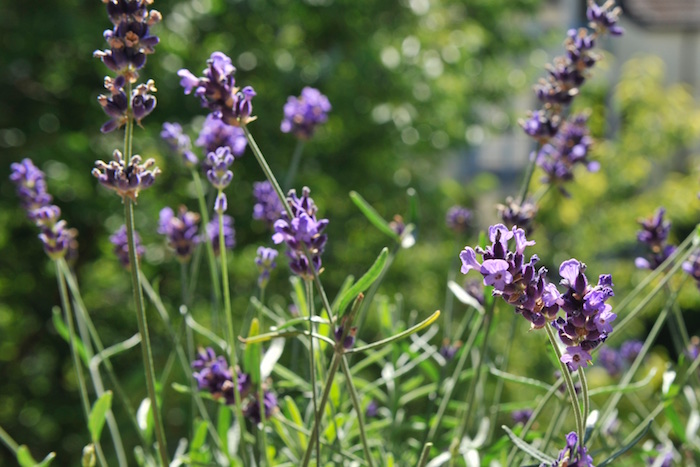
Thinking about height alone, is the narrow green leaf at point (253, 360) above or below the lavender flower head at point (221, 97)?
below

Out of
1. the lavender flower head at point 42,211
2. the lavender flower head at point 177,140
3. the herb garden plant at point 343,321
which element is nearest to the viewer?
the herb garden plant at point 343,321

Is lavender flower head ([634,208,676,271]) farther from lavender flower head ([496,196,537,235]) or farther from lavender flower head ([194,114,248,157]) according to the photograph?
lavender flower head ([194,114,248,157])

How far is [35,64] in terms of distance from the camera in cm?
331

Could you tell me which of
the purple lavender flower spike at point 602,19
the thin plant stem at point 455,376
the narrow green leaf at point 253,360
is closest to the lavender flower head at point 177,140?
the narrow green leaf at point 253,360

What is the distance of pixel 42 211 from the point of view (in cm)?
87

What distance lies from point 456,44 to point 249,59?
1379 millimetres

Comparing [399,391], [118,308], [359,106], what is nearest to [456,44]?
[359,106]

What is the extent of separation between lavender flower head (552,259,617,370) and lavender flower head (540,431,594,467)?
69mm

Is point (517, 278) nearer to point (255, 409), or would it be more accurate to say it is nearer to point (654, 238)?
point (255, 409)

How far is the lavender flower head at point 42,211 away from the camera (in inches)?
34.1

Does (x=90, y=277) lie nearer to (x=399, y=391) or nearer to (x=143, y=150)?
(x=143, y=150)

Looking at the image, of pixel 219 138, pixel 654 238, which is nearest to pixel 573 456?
pixel 654 238

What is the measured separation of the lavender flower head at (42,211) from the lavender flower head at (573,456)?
0.56 meters

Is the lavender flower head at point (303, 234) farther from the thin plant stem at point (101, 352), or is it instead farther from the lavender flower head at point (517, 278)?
the thin plant stem at point (101, 352)
